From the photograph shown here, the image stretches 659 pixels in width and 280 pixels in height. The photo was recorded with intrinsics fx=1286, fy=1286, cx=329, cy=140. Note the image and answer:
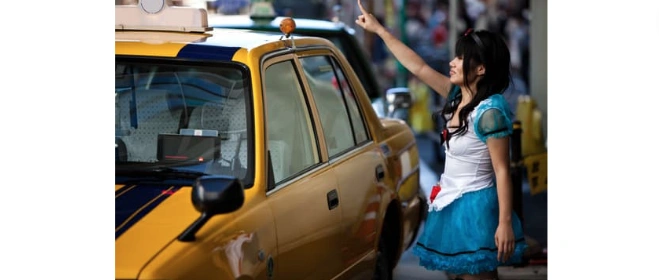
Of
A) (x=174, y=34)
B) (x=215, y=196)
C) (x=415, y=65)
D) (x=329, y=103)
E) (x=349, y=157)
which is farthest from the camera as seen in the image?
(x=329, y=103)

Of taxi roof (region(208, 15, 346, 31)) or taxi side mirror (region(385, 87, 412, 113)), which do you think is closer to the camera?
taxi side mirror (region(385, 87, 412, 113))

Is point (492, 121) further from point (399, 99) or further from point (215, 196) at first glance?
point (399, 99)

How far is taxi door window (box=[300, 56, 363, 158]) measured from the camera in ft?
19.2

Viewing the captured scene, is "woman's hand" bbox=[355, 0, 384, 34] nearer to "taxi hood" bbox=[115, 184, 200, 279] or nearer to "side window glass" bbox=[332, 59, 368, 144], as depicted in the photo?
"side window glass" bbox=[332, 59, 368, 144]

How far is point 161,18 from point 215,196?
5.85 feet

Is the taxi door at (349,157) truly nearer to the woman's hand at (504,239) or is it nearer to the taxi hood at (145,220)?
the woman's hand at (504,239)

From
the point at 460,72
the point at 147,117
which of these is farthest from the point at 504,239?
the point at 147,117

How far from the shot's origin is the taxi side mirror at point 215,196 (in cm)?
389

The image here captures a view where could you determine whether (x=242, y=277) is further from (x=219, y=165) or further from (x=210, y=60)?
(x=210, y=60)

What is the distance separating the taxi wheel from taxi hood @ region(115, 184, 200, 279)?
1.86 metres

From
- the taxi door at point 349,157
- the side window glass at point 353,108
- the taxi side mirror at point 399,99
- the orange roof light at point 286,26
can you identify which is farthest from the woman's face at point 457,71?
the taxi side mirror at point 399,99

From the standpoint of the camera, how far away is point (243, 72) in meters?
5.05

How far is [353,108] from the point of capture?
643cm

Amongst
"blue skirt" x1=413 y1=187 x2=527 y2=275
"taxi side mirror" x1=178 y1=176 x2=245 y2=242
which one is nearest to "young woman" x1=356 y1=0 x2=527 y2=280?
"blue skirt" x1=413 y1=187 x2=527 y2=275
